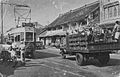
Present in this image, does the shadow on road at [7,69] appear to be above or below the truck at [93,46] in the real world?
below

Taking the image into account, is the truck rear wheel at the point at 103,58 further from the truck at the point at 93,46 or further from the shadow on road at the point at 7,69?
the shadow on road at the point at 7,69

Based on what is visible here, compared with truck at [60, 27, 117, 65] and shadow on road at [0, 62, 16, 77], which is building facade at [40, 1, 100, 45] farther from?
shadow on road at [0, 62, 16, 77]

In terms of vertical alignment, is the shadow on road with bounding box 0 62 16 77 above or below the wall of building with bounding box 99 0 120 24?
below

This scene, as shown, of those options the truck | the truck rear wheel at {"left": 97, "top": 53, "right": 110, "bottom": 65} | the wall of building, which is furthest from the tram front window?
the wall of building

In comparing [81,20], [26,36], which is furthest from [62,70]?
[81,20]

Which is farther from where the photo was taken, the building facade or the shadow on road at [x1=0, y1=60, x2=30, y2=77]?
the building facade

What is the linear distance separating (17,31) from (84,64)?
313 inches

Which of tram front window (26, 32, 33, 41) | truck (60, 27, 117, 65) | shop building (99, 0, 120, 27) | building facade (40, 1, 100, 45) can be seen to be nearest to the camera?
truck (60, 27, 117, 65)

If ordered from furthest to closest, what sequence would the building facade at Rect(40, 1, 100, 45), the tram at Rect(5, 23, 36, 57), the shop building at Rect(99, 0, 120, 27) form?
the building facade at Rect(40, 1, 100, 45)
the shop building at Rect(99, 0, 120, 27)
the tram at Rect(5, 23, 36, 57)

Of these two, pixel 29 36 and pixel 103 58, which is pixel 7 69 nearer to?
pixel 29 36

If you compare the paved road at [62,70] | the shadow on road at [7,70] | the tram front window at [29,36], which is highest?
the tram front window at [29,36]

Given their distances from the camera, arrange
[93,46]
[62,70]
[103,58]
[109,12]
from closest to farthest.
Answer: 1. [62,70]
2. [93,46]
3. [103,58]
4. [109,12]

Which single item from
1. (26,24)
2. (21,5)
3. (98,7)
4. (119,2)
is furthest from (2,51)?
(98,7)

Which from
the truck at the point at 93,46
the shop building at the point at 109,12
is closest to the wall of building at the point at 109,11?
the shop building at the point at 109,12
